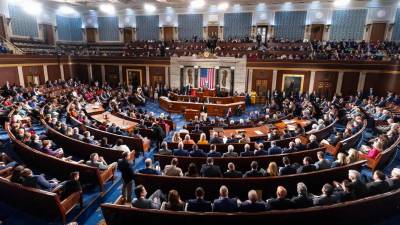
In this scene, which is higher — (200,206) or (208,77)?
(208,77)

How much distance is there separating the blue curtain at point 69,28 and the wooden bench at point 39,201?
86.3ft

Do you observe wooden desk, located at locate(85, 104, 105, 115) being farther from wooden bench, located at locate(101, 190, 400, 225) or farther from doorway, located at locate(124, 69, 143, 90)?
wooden bench, located at locate(101, 190, 400, 225)

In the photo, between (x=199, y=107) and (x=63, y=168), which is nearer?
(x=63, y=168)

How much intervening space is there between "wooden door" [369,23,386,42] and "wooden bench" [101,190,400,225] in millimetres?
22594

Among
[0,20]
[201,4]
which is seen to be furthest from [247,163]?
[0,20]

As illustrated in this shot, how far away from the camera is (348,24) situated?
2205 cm

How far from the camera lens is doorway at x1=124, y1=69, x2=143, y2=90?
76.7 ft

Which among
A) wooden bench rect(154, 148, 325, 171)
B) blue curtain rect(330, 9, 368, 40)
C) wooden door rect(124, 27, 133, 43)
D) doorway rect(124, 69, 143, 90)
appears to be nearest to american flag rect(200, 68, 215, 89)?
doorway rect(124, 69, 143, 90)

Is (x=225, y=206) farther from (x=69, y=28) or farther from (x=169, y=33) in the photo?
(x=69, y=28)

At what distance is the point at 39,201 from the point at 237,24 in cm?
2397

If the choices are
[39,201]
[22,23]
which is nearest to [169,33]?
[22,23]

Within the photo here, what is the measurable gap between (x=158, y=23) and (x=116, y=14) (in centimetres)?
504

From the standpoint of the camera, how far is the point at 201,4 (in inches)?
940

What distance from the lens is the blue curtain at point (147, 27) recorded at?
26.8m
